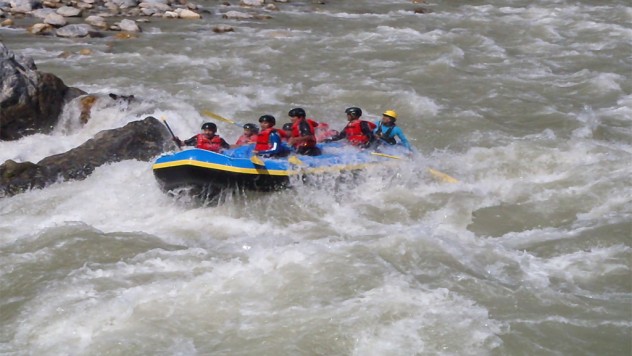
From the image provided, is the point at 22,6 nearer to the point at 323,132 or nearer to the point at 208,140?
the point at 323,132

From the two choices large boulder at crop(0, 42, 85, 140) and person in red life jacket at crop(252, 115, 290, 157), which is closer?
person in red life jacket at crop(252, 115, 290, 157)

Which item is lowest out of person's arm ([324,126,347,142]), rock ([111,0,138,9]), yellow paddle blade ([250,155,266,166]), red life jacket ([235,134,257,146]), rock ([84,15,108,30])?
rock ([84,15,108,30])

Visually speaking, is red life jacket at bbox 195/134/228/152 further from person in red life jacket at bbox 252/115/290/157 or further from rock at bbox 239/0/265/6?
rock at bbox 239/0/265/6

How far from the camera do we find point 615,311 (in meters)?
6.12

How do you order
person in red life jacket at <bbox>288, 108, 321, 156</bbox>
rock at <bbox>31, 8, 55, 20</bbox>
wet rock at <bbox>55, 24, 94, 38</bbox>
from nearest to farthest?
person in red life jacket at <bbox>288, 108, 321, 156</bbox> → wet rock at <bbox>55, 24, 94, 38</bbox> → rock at <bbox>31, 8, 55, 20</bbox>

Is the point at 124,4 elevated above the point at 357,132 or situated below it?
below

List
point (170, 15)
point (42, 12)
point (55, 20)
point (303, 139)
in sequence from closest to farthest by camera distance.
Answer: point (303, 139) < point (55, 20) < point (42, 12) < point (170, 15)

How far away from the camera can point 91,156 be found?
920 centimetres

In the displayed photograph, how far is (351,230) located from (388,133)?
2.25 meters

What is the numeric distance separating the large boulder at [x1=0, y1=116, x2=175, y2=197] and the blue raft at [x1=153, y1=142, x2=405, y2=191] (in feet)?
4.04

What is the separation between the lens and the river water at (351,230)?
582 centimetres

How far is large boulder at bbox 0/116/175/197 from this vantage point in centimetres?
861

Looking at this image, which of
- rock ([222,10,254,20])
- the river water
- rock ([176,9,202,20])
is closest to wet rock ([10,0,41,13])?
rock ([176,9,202,20])

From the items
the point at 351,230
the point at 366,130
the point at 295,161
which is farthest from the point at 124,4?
the point at 351,230
